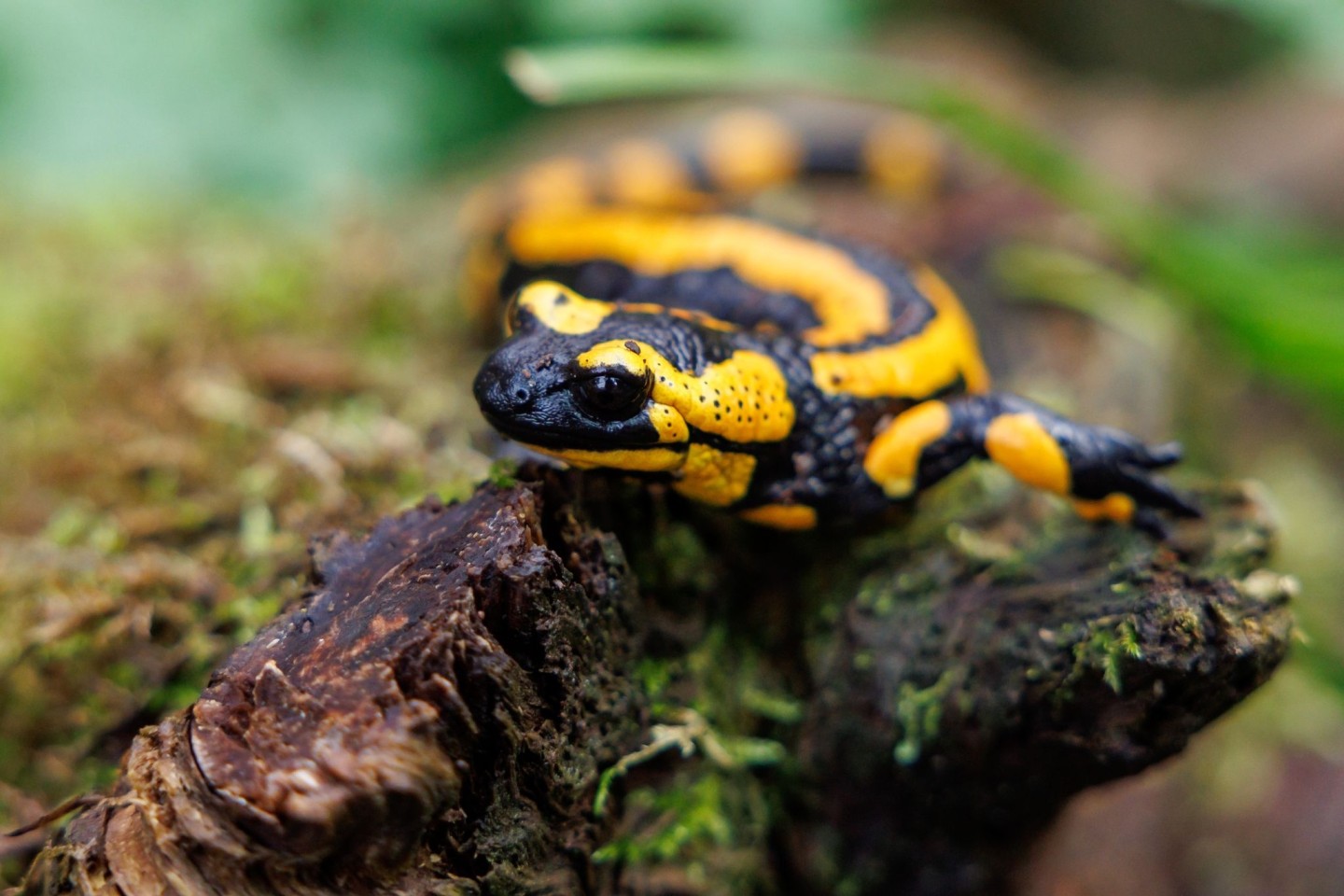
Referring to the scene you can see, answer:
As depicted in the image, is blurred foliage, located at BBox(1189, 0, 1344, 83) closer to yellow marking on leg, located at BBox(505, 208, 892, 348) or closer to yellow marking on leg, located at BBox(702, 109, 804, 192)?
yellow marking on leg, located at BBox(702, 109, 804, 192)

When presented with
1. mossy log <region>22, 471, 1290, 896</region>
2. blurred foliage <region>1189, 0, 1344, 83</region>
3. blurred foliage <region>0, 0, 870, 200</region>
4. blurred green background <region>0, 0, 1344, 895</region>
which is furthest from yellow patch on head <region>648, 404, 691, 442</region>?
blurred foliage <region>1189, 0, 1344, 83</region>

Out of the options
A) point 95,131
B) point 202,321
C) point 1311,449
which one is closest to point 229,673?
point 202,321

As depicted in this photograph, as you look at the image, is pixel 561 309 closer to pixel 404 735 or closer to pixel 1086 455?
pixel 404 735

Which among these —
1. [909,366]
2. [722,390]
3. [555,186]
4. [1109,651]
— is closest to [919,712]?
[1109,651]

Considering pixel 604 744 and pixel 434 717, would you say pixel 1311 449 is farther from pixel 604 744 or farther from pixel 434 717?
pixel 434 717

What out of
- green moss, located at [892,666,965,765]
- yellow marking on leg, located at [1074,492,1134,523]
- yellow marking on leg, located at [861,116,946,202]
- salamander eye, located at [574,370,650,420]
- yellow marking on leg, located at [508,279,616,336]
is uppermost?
yellow marking on leg, located at [508,279,616,336]

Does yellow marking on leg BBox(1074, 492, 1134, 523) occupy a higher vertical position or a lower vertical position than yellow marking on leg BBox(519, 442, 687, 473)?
lower
